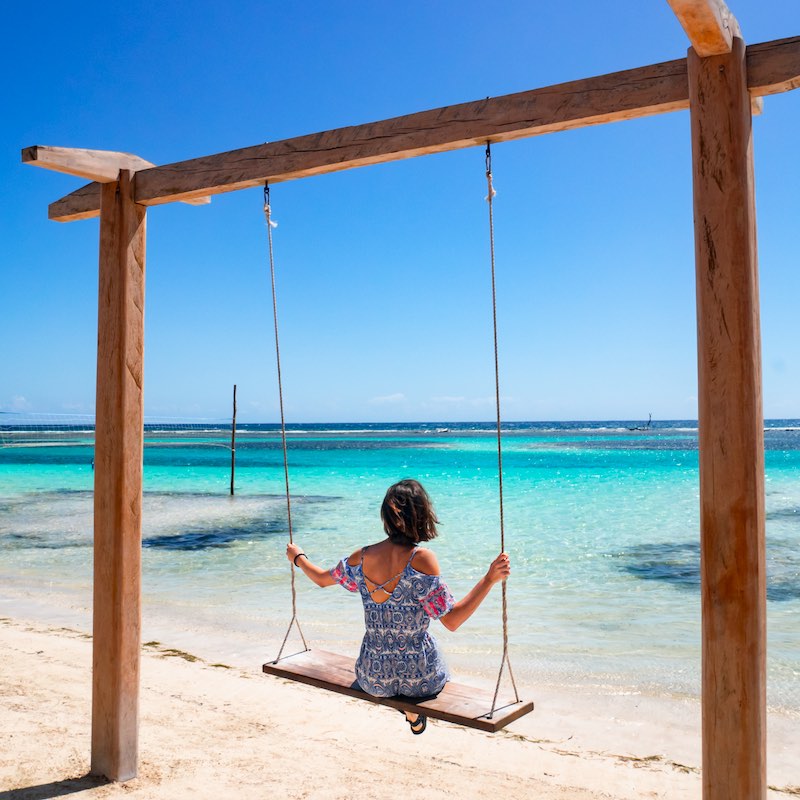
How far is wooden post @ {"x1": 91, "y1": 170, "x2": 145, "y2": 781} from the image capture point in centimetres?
327

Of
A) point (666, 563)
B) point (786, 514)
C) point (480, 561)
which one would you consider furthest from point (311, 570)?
point (786, 514)

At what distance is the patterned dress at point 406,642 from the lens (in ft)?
9.46

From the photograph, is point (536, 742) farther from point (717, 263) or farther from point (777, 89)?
point (777, 89)

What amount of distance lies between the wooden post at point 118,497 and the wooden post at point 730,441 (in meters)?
2.30

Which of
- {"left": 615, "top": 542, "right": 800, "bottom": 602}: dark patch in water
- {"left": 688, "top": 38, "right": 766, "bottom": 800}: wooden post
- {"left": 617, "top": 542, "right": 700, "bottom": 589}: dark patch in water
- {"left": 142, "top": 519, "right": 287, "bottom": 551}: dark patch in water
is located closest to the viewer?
{"left": 688, "top": 38, "right": 766, "bottom": 800}: wooden post

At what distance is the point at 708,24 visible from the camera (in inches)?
83.5

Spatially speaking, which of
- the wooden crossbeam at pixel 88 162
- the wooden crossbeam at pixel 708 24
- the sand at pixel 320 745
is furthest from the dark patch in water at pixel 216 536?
the wooden crossbeam at pixel 708 24

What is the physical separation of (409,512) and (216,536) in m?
11.1

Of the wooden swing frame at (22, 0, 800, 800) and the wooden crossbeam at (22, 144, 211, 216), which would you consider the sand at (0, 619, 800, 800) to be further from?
the wooden crossbeam at (22, 144, 211, 216)

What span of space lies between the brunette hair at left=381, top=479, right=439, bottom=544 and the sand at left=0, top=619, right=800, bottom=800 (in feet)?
4.11

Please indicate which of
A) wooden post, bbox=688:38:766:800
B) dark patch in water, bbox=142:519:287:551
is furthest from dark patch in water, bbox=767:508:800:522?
wooden post, bbox=688:38:766:800

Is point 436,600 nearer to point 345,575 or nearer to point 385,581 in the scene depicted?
point 385,581

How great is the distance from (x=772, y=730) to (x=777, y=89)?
4.03 meters

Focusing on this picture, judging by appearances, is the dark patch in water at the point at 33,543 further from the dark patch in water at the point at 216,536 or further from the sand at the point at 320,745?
the sand at the point at 320,745
